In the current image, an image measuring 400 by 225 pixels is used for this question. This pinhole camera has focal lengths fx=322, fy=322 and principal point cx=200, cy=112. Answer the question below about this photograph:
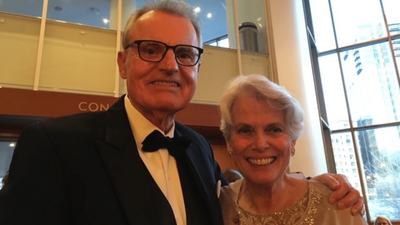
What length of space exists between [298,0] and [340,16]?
8.24 ft

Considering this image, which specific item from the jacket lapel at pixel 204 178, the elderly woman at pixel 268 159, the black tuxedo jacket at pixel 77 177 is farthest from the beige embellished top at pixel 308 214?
the black tuxedo jacket at pixel 77 177

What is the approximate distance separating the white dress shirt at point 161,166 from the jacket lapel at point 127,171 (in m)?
0.07

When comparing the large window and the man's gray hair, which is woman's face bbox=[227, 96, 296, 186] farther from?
the large window

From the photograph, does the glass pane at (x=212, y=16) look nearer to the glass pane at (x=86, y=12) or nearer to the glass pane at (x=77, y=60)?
the glass pane at (x=86, y=12)

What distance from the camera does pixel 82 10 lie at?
5613mm

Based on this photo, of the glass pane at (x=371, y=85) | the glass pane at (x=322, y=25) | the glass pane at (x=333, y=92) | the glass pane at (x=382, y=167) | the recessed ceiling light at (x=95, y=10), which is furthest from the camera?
the glass pane at (x=322, y=25)

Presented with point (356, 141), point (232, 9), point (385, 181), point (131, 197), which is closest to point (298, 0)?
point (232, 9)

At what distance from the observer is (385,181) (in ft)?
27.7

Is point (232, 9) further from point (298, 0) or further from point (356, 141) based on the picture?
point (356, 141)

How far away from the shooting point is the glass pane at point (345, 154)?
8836 millimetres

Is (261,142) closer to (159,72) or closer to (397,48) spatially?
(159,72)

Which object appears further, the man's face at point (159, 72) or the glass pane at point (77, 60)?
the glass pane at point (77, 60)

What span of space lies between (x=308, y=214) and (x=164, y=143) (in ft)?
2.50

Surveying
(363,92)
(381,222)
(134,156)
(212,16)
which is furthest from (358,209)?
(363,92)
